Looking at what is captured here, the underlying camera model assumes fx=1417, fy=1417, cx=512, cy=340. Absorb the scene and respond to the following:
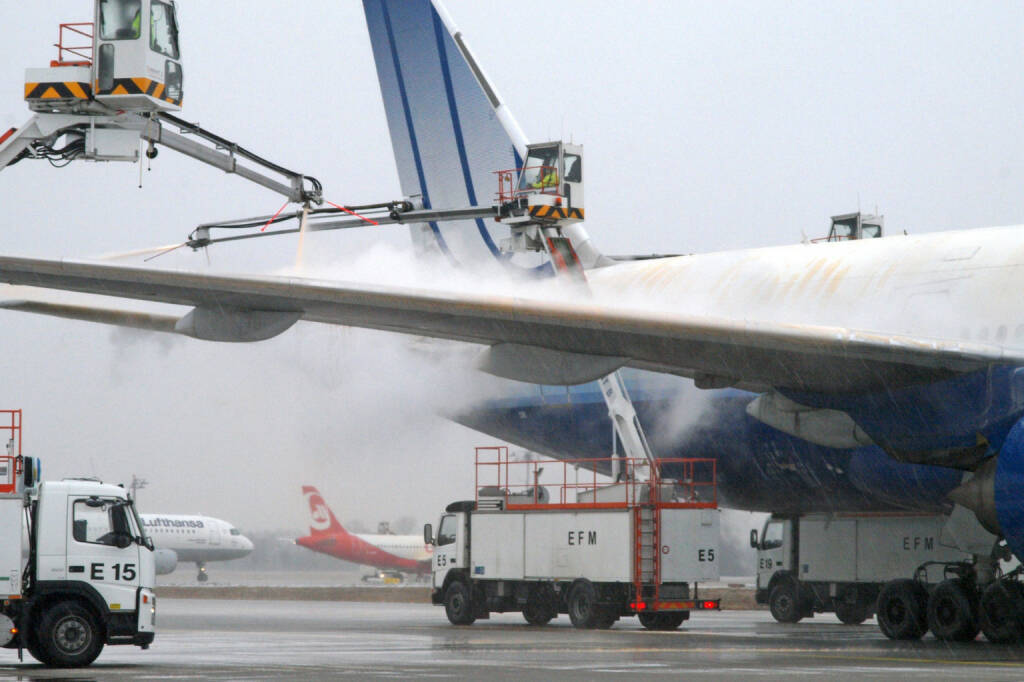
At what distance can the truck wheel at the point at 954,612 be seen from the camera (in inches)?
683

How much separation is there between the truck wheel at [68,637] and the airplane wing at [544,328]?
318 cm

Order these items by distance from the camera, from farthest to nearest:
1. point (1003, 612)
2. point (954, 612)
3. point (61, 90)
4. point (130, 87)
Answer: point (954, 612), point (1003, 612), point (130, 87), point (61, 90)

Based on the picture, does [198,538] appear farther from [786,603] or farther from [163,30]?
[163,30]

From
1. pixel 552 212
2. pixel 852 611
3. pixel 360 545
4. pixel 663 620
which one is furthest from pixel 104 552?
pixel 360 545

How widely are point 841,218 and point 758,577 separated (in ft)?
25.5

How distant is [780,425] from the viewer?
1736 cm

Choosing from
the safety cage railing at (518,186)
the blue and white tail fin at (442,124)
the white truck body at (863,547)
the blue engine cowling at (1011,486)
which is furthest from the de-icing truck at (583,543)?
the blue engine cowling at (1011,486)

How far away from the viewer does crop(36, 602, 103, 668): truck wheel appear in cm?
1414

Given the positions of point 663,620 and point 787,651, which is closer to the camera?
point 787,651

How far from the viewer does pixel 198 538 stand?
63.2 m

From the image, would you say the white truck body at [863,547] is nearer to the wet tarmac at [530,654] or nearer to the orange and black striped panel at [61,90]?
the wet tarmac at [530,654]

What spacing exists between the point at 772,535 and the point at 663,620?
5.60 meters

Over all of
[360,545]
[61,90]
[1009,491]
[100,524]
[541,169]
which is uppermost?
[541,169]

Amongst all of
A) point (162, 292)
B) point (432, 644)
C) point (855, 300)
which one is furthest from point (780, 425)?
point (162, 292)
